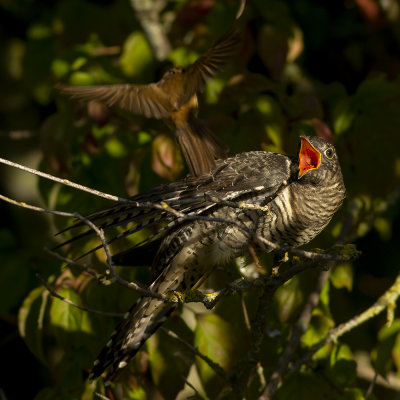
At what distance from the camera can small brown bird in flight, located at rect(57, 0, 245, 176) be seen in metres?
2.58

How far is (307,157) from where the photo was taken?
94.4 inches

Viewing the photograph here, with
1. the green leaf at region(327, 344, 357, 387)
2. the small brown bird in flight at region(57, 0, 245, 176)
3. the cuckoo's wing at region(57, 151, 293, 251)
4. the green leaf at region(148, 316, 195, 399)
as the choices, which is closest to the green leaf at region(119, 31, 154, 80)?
the small brown bird in flight at region(57, 0, 245, 176)

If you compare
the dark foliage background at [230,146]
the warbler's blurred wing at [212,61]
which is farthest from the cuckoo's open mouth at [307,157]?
the warbler's blurred wing at [212,61]

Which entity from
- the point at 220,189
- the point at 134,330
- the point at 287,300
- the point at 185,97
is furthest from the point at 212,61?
the point at 134,330

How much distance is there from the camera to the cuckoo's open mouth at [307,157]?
2.34 metres

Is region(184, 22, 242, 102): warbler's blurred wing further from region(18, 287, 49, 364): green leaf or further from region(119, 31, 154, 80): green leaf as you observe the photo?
region(18, 287, 49, 364): green leaf

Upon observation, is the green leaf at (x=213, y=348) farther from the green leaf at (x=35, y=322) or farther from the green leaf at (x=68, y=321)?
the green leaf at (x=35, y=322)

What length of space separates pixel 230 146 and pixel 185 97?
1.04 ft

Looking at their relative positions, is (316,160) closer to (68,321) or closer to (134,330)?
(134,330)

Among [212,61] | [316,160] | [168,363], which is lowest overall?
[168,363]

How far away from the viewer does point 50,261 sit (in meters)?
3.02

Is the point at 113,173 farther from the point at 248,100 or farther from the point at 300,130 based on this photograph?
the point at 300,130

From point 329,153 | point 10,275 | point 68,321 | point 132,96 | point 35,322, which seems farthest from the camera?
point 10,275

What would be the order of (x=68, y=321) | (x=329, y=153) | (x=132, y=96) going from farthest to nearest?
(x=132, y=96), (x=68, y=321), (x=329, y=153)
